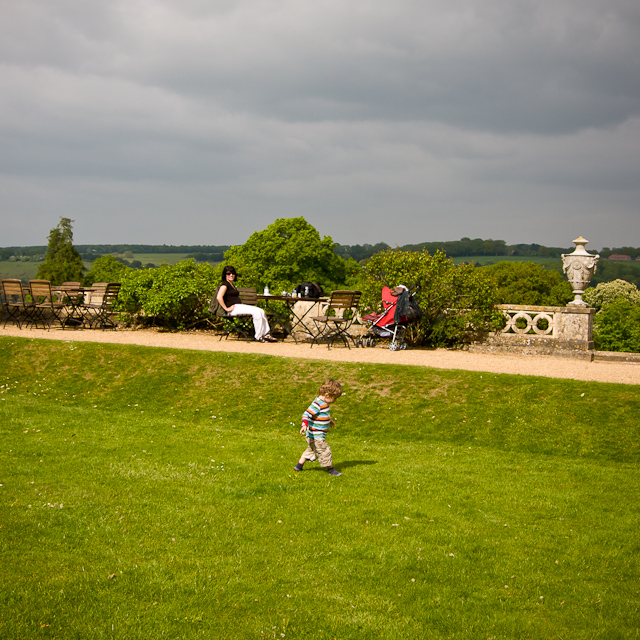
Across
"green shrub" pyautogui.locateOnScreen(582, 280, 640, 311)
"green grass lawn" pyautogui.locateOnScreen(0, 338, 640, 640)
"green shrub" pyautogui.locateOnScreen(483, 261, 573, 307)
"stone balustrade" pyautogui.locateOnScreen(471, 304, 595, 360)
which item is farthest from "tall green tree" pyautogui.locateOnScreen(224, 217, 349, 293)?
"green grass lawn" pyautogui.locateOnScreen(0, 338, 640, 640)

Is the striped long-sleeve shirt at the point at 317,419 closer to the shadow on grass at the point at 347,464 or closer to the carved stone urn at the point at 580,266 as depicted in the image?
the shadow on grass at the point at 347,464

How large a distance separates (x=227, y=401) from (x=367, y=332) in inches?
193

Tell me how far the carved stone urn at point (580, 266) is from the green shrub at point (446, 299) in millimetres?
1741

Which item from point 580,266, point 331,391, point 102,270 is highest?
point 102,270

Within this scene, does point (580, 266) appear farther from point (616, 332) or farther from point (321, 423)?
point (616, 332)

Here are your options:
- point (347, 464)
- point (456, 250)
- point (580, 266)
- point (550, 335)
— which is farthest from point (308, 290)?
point (456, 250)

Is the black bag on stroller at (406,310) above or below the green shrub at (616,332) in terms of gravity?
above

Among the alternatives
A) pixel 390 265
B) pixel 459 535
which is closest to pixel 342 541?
pixel 459 535

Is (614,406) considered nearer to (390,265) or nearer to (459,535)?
(459,535)

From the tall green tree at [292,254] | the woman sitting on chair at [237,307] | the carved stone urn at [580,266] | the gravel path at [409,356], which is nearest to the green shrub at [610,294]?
the tall green tree at [292,254]

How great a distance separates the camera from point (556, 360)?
11727 mm

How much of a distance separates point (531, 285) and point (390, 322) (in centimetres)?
4153

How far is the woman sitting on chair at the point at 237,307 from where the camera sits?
41.0ft

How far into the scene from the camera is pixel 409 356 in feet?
38.2
